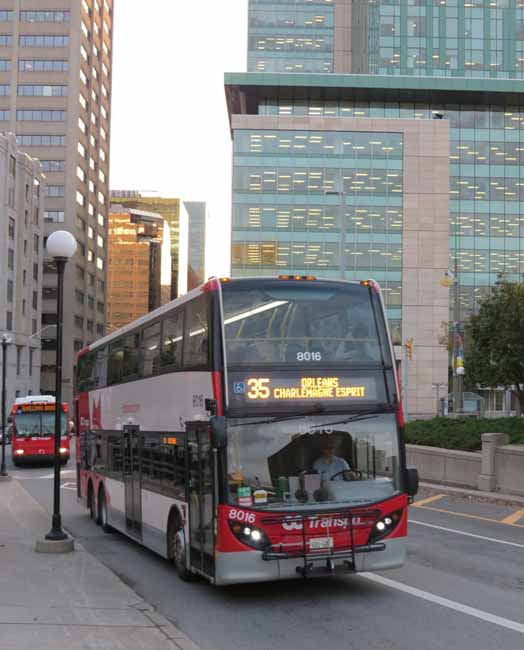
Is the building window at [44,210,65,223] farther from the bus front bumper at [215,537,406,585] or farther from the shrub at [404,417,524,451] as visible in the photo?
the bus front bumper at [215,537,406,585]

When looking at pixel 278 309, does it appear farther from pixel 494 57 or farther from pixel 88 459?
pixel 494 57

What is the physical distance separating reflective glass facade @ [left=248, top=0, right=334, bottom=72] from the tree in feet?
296

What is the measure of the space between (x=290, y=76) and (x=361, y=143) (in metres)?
10.9

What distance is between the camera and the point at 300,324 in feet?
34.2

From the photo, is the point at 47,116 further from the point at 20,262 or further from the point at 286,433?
the point at 286,433

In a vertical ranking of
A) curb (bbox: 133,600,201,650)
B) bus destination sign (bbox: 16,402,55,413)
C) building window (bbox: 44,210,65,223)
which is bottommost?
curb (bbox: 133,600,201,650)

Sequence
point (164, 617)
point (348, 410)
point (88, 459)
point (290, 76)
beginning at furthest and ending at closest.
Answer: point (290, 76), point (88, 459), point (348, 410), point (164, 617)

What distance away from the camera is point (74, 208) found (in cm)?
10956

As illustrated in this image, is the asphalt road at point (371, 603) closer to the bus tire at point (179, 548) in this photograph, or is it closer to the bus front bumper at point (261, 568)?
the bus tire at point (179, 548)

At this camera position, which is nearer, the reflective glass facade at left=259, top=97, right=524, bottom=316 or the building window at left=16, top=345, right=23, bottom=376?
the building window at left=16, top=345, right=23, bottom=376

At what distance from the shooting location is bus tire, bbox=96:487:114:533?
17.0 meters

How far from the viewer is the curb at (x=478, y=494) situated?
20314mm

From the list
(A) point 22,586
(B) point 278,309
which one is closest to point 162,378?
(B) point 278,309

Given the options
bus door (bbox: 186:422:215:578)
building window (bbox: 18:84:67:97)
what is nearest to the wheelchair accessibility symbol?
bus door (bbox: 186:422:215:578)
